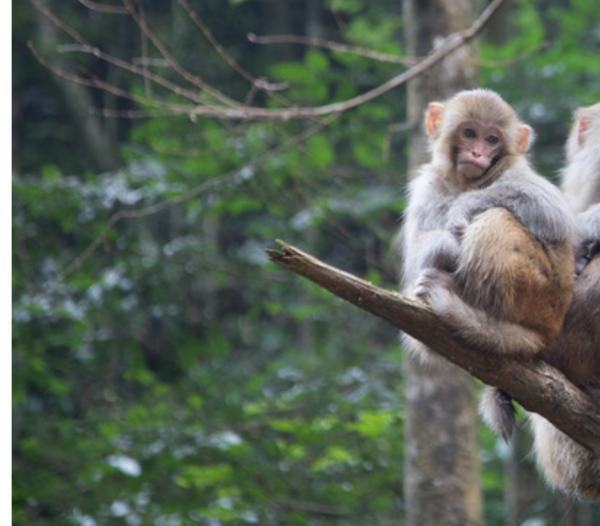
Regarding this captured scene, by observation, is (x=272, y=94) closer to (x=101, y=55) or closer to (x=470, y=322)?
(x=101, y=55)

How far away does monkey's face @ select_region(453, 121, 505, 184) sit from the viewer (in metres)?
5.23

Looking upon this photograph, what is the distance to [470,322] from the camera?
4699mm

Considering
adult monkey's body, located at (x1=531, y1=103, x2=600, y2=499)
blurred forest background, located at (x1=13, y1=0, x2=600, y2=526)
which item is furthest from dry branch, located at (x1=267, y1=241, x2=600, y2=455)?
blurred forest background, located at (x1=13, y1=0, x2=600, y2=526)

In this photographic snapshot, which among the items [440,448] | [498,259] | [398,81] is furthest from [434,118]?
[440,448]

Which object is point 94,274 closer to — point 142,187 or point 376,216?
point 142,187

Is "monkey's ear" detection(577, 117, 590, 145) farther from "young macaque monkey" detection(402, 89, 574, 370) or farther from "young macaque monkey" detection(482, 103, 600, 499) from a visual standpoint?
"young macaque monkey" detection(402, 89, 574, 370)

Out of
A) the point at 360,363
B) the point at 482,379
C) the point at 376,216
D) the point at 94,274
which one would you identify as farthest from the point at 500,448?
the point at 482,379

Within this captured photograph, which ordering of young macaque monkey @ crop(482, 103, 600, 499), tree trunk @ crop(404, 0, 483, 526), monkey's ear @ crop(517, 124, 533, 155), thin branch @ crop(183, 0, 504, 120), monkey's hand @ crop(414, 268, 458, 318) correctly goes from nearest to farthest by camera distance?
monkey's hand @ crop(414, 268, 458, 318) < young macaque monkey @ crop(482, 103, 600, 499) < monkey's ear @ crop(517, 124, 533, 155) < thin branch @ crop(183, 0, 504, 120) < tree trunk @ crop(404, 0, 483, 526)

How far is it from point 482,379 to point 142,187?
5116mm

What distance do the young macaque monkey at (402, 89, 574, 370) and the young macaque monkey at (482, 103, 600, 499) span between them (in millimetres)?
266

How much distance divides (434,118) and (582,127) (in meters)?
1.27

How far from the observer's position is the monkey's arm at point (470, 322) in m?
4.67

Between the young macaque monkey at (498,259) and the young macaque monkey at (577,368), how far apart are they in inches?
10.5

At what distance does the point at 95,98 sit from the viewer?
15375 mm
